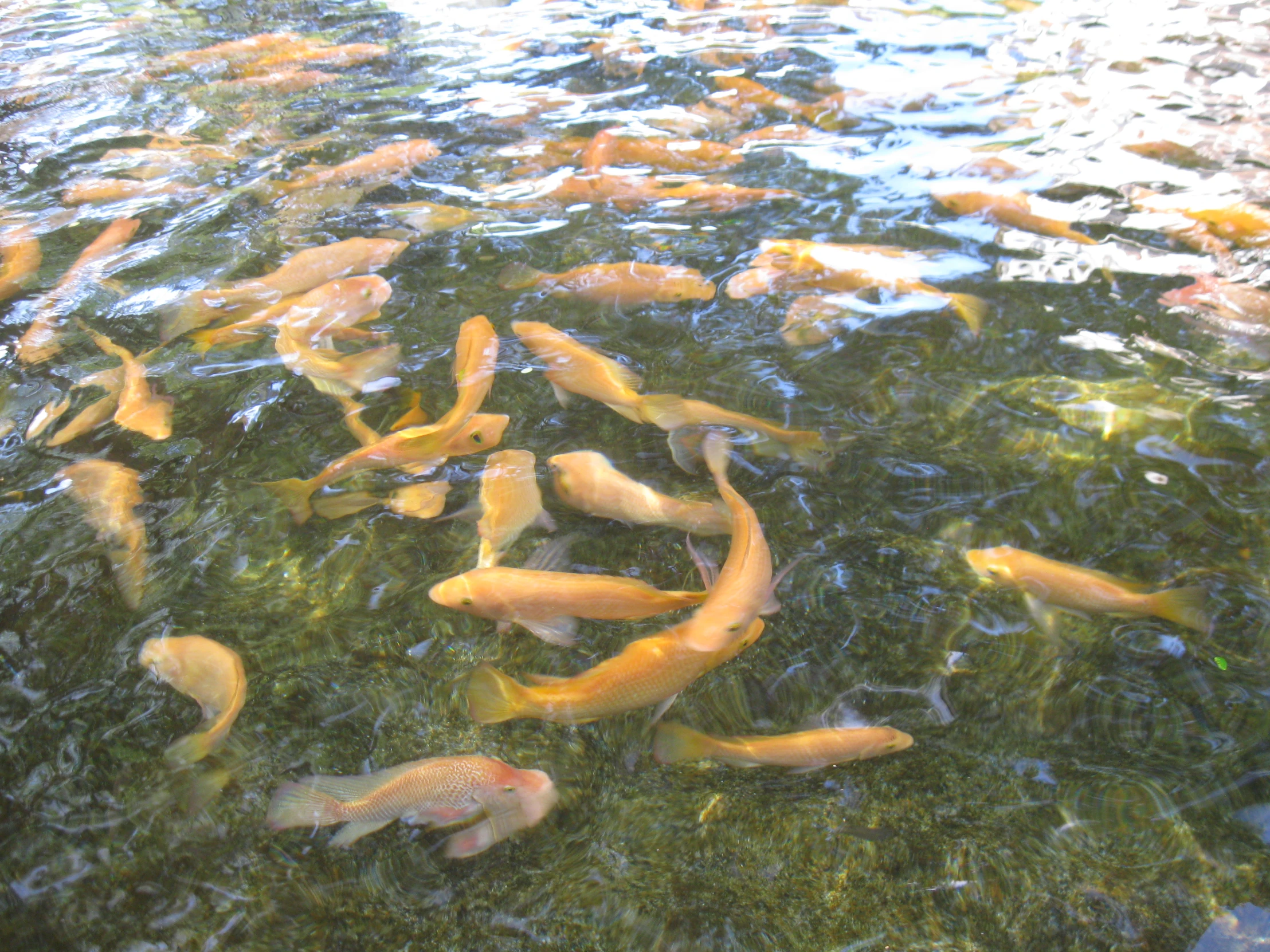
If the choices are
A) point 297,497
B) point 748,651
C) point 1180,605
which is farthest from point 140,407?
point 1180,605

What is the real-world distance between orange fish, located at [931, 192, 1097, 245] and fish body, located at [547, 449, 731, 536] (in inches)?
129

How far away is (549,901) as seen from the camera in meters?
2.04

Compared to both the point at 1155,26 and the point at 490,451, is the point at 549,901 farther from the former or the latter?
the point at 1155,26

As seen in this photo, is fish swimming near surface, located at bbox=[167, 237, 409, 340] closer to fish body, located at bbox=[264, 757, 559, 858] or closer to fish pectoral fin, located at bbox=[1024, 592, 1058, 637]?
fish body, located at bbox=[264, 757, 559, 858]

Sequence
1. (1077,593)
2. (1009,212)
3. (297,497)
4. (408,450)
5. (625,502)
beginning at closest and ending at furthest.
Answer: (1077,593) < (625,502) < (297,497) < (408,450) < (1009,212)

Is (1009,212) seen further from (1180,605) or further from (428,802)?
(428,802)

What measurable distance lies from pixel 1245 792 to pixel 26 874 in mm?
3485

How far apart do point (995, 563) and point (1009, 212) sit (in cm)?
306

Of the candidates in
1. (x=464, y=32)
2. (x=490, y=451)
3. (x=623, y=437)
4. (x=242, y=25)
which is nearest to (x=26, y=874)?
(x=490, y=451)

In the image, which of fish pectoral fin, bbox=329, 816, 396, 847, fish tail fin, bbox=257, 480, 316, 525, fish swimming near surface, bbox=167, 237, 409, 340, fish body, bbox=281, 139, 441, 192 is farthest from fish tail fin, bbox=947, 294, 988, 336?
fish body, bbox=281, 139, 441, 192

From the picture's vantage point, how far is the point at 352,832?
2.12m

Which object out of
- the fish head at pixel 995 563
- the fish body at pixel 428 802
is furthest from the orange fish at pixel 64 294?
the fish head at pixel 995 563

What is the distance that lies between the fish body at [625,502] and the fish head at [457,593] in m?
0.59

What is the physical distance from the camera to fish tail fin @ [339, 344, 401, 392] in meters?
3.67
